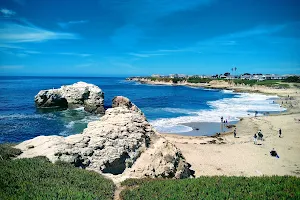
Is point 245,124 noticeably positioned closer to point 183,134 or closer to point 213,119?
point 213,119

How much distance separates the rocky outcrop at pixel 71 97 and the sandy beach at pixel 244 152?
25957 millimetres

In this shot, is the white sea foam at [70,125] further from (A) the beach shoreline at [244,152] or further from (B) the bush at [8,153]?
(B) the bush at [8,153]

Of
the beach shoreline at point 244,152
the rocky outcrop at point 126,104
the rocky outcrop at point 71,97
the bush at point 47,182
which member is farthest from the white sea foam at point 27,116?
the bush at point 47,182

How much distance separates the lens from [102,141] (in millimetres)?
13992

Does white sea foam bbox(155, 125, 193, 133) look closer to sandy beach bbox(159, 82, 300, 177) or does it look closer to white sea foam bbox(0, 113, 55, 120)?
sandy beach bbox(159, 82, 300, 177)

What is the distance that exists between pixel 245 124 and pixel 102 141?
102ft

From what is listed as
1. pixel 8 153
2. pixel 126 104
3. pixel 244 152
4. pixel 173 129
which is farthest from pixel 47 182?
pixel 173 129

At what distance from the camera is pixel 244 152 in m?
24.7

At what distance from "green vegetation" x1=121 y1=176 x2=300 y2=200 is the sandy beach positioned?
8308mm

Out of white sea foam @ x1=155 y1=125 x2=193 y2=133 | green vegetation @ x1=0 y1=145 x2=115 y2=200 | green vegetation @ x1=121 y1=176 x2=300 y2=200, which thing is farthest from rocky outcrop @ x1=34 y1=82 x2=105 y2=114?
green vegetation @ x1=121 y1=176 x2=300 y2=200

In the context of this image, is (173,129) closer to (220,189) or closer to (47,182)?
(220,189)

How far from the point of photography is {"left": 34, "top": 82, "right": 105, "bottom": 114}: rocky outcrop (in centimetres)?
5152

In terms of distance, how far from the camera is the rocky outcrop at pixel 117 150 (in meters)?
12.9

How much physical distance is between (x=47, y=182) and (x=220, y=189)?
20.8 ft
